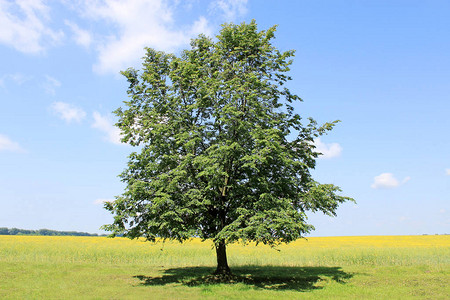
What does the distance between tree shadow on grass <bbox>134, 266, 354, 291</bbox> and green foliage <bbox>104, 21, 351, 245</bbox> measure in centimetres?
292

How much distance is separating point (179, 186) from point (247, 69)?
353 inches

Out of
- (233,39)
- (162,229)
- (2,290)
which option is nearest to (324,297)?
(162,229)

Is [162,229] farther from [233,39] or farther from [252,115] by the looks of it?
[233,39]

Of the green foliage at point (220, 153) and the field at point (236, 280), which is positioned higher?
the green foliage at point (220, 153)

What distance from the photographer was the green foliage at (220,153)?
1888 centimetres

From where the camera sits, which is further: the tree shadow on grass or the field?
the tree shadow on grass

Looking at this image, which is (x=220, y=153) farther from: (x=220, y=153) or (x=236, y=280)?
(x=236, y=280)

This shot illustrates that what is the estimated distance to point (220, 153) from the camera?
18.7m

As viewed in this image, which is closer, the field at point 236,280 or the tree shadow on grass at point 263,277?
the field at point 236,280

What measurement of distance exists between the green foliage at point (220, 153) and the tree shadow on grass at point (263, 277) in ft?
9.59

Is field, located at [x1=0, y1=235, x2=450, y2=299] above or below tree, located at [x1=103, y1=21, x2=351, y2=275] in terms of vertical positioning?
below

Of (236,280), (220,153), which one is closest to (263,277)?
(236,280)

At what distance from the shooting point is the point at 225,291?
1803 centimetres

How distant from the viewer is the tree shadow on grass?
20484 millimetres
